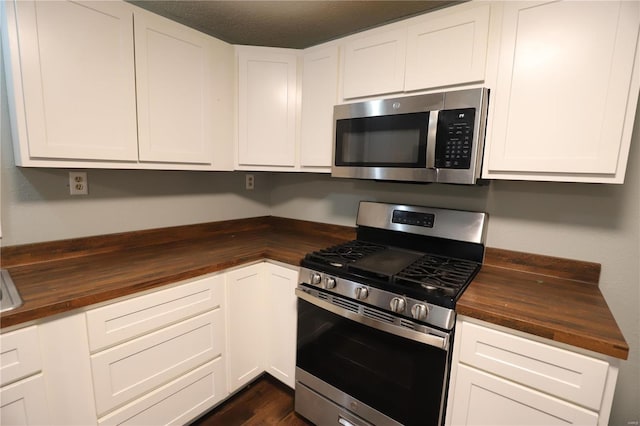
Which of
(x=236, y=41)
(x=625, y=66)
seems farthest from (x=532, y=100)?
(x=236, y=41)

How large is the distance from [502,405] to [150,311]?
1453 millimetres

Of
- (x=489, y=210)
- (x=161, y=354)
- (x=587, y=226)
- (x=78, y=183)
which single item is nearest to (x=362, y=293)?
(x=489, y=210)

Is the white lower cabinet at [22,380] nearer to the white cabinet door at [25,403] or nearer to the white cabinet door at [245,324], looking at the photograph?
the white cabinet door at [25,403]

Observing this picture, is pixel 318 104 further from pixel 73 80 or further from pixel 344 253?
pixel 73 80

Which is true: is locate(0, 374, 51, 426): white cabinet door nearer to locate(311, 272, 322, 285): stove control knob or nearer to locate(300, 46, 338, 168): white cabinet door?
locate(311, 272, 322, 285): stove control knob

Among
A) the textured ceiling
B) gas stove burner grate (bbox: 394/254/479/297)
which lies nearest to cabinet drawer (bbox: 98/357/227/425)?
gas stove burner grate (bbox: 394/254/479/297)

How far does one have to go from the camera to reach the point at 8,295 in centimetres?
106

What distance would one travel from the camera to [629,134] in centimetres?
106

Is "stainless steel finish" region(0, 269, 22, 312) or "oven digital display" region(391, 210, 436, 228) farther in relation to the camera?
"oven digital display" region(391, 210, 436, 228)

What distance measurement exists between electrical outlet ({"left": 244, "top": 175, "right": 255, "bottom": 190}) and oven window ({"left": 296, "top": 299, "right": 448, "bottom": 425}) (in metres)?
1.16

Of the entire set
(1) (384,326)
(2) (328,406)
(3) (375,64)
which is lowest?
(2) (328,406)

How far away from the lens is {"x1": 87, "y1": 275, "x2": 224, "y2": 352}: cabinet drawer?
45.1 inches

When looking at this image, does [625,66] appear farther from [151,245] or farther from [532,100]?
[151,245]

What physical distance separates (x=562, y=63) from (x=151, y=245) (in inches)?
88.2
